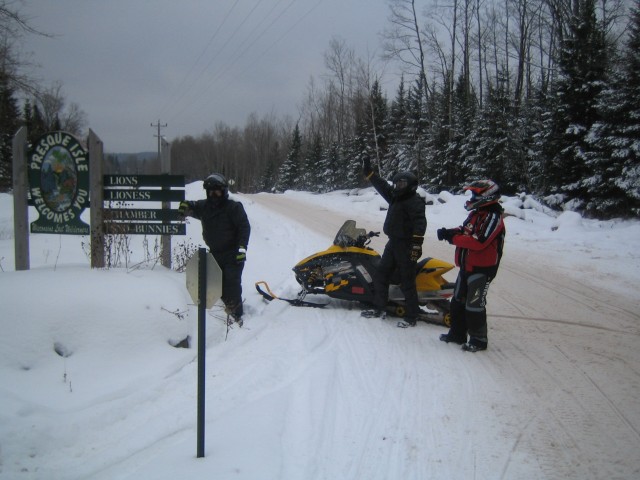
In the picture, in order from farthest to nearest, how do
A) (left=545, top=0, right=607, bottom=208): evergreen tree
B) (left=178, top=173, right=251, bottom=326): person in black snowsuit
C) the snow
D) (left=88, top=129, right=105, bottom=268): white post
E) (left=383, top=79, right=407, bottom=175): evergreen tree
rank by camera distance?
(left=383, top=79, right=407, bottom=175): evergreen tree < (left=545, top=0, right=607, bottom=208): evergreen tree < (left=88, top=129, right=105, bottom=268): white post < (left=178, top=173, right=251, bottom=326): person in black snowsuit < the snow

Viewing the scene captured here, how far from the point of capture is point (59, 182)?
19.7 feet

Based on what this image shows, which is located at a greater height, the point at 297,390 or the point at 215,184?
the point at 215,184

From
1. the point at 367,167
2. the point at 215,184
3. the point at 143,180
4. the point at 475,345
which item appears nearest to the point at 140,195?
the point at 143,180

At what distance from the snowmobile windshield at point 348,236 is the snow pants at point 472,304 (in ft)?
5.58

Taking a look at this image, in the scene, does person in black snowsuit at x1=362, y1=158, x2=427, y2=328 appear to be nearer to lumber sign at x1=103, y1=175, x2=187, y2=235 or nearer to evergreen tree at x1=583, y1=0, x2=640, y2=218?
lumber sign at x1=103, y1=175, x2=187, y2=235

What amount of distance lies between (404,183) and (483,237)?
1.23 meters

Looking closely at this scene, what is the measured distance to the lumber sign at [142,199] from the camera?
20.4ft

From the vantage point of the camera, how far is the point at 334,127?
55.6m

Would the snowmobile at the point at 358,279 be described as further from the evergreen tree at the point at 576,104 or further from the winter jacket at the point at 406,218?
the evergreen tree at the point at 576,104

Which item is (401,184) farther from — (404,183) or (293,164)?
(293,164)

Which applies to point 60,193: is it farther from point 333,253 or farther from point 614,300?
point 614,300

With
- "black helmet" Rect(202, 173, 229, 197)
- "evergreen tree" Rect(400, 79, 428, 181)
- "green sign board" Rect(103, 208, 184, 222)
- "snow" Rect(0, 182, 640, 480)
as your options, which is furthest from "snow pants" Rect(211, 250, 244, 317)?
"evergreen tree" Rect(400, 79, 428, 181)

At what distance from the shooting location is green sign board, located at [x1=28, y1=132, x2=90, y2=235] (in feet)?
19.5

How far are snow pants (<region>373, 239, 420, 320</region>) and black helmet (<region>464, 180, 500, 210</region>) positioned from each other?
104 cm
